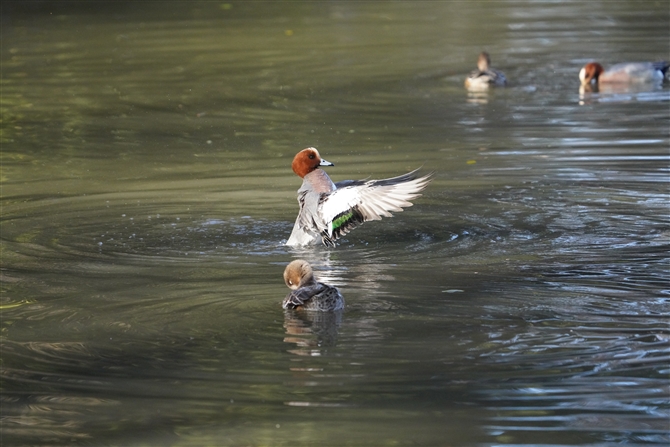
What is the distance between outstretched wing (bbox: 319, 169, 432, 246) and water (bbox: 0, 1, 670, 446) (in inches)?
9.6

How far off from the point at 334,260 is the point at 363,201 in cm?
47

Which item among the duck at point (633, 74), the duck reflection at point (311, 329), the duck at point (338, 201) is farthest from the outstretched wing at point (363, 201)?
the duck at point (633, 74)

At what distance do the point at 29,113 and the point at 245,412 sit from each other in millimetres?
10799

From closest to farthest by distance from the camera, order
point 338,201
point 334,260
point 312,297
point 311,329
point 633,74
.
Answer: point 311,329 → point 312,297 → point 334,260 → point 338,201 → point 633,74

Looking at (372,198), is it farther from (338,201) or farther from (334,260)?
(334,260)

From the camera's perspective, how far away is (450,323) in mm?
6609

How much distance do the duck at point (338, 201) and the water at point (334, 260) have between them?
17 centimetres

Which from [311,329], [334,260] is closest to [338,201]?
[334,260]

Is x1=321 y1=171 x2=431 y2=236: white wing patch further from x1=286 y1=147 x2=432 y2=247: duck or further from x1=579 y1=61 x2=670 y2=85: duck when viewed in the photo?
x1=579 y1=61 x2=670 y2=85: duck

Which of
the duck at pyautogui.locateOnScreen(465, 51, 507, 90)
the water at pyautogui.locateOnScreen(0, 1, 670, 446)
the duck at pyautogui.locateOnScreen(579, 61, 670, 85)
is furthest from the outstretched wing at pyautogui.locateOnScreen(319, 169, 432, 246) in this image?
the duck at pyautogui.locateOnScreen(579, 61, 670, 85)

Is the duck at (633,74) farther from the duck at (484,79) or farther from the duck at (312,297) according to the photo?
the duck at (312,297)

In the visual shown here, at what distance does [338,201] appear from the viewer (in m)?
8.53

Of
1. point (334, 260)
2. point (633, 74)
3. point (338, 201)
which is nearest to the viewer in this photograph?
point (334, 260)

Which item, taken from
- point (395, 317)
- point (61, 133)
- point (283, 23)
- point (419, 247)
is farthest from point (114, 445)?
point (283, 23)
